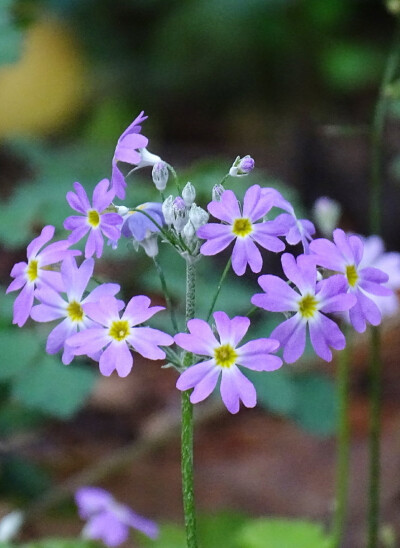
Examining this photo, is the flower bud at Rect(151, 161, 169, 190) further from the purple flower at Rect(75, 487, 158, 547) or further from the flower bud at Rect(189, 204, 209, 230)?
the purple flower at Rect(75, 487, 158, 547)

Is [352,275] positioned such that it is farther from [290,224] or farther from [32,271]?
[32,271]

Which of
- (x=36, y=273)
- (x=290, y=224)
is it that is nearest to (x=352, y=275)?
(x=290, y=224)

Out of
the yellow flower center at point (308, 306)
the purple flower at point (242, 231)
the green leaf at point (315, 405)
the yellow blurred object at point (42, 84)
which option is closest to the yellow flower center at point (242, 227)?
the purple flower at point (242, 231)

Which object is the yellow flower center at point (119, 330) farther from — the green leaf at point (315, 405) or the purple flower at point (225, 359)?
the green leaf at point (315, 405)

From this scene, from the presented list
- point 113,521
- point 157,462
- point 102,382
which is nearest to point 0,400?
point 113,521

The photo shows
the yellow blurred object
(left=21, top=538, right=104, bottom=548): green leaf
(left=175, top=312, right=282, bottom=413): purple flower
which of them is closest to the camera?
(left=175, top=312, right=282, bottom=413): purple flower

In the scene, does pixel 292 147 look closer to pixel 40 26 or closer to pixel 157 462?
pixel 40 26

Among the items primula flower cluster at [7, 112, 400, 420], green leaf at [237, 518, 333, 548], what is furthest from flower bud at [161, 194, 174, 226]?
green leaf at [237, 518, 333, 548]
